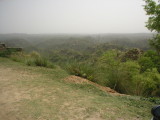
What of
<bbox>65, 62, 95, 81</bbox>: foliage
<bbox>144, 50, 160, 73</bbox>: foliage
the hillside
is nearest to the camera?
the hillside

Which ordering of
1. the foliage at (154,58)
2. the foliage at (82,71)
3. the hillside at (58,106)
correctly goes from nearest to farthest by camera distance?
the hillside at (58,106) → the foliage at (82,71) → the foliage at (154,58)

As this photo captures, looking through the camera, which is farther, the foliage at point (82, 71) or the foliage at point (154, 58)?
the foliage at point (154, 58)

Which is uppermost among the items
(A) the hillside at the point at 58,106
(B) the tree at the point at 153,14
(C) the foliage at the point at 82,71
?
(B) the tree at the point at 153,14

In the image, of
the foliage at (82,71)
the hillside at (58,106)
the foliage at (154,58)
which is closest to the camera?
the hillside at (58,106)

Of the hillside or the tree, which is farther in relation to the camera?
the tree

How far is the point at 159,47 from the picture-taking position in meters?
10.2

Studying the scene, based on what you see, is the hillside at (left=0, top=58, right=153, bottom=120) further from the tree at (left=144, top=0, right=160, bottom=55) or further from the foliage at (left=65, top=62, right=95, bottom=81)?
the tree at (left=144, top=0, right=160, bottom=55)

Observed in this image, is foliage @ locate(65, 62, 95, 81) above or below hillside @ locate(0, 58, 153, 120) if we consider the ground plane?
below

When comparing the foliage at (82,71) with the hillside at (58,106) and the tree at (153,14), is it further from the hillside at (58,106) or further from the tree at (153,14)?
the tree at (153,14)

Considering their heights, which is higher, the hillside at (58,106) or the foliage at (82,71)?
the hillside at (58,106)

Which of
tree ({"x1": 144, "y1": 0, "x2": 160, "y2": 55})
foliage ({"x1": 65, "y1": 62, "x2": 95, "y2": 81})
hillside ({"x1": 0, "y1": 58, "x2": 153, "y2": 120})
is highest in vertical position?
tree ({"x1": 144, "y1": 0, "x2": 160, "y2": 55})

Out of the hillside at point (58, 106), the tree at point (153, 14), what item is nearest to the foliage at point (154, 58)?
the tree at point (153, 14)

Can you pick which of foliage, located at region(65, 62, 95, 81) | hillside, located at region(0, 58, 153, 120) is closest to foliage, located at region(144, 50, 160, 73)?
foliage, located at region(65, 62, 95, 81)

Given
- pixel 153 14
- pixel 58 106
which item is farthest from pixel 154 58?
pixel 58 106
